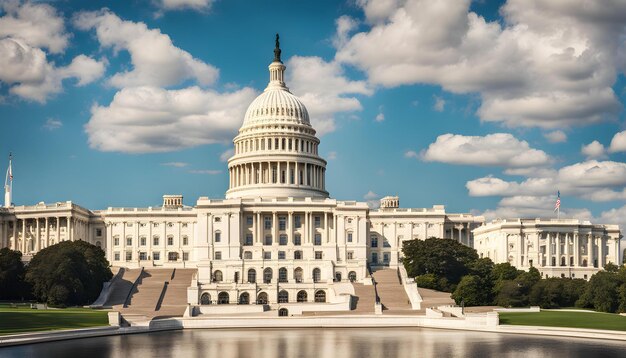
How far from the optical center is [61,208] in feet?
560

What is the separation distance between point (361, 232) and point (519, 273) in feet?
96.2

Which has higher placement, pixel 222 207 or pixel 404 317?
pixel 222 207

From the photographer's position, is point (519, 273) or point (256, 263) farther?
point (256, 263)

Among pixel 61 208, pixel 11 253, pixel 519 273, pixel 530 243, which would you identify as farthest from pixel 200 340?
pixel 530 243

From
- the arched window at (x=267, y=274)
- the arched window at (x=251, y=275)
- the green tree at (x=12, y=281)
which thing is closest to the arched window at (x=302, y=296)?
the arched window at (x=267, y=274)

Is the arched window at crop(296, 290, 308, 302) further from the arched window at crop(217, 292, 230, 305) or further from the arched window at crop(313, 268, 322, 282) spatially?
the arched window at crop(313, 268, 322, 282)

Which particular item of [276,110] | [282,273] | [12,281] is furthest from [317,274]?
[12,281]

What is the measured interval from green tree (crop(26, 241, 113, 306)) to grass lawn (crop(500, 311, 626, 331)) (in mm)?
57594

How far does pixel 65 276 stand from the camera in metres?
128

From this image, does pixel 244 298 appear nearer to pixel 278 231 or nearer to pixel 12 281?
pixel 278 231

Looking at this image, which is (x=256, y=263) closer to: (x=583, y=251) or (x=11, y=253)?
(x=11, y=253)

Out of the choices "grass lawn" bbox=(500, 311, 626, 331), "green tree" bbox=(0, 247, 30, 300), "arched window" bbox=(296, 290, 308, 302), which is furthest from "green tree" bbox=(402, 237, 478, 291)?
"green tree" bbox=(0, 247, 30, 300)

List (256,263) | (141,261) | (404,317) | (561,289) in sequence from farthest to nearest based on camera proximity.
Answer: (141,261) < (256,263) < (561,289) < (404,317)

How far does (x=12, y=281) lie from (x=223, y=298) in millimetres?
30515
